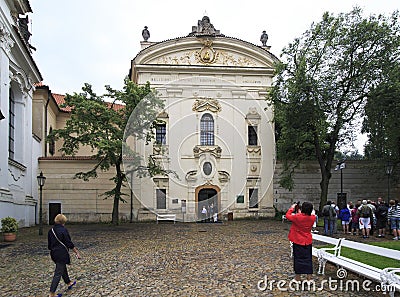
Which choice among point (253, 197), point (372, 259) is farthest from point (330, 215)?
point (253, 197)

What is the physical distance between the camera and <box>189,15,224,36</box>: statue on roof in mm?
34266

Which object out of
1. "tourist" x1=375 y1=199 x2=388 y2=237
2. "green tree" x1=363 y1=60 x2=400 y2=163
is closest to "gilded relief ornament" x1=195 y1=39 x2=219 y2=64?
"green tree" x1=363 y1=60 x2=400 y2=163

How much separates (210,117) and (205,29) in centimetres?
1056

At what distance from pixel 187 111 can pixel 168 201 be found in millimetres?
5329

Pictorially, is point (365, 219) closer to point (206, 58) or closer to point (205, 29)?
point (206, 58)

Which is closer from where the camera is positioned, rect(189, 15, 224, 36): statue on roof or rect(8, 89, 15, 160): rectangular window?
rect(8, 89, 15, 160): rectangular window

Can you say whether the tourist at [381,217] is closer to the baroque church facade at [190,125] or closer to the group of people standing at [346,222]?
the group of people standing at [346,222]

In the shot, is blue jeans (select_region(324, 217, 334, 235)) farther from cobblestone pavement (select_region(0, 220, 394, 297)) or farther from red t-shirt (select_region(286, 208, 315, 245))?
red t-shirt (select_region(286, 208, 315, 245))

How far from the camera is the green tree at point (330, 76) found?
2677 centimetres

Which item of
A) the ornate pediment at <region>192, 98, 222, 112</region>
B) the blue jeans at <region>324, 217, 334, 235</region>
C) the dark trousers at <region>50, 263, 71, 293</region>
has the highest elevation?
the ornate pediment at <region>192, 98, 222, 112</region>

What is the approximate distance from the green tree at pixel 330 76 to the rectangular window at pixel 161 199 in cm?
899

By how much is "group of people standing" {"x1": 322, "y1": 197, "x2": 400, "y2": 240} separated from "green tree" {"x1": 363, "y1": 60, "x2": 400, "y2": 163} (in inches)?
272

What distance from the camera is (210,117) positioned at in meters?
26.4

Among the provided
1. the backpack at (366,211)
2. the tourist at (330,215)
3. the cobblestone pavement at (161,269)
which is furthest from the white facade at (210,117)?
the backpack at (366,211)
